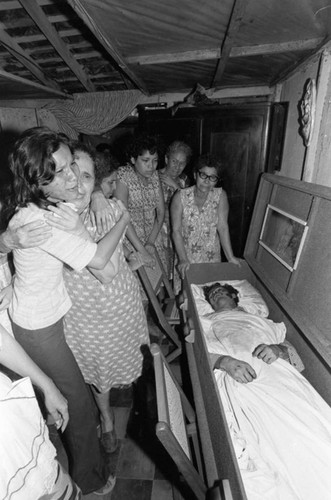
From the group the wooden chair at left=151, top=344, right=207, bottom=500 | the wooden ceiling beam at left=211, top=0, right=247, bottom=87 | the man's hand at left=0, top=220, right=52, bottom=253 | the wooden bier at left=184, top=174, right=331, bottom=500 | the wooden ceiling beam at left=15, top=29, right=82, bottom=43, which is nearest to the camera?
the wooden chair at left=151, top=344, right=207, bottom=500

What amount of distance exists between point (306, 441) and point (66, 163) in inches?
61.2

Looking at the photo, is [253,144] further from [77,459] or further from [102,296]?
[77,459]

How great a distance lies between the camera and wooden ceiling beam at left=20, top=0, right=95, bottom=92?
2219 mm

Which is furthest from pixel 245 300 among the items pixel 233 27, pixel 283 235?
pixel 233 27

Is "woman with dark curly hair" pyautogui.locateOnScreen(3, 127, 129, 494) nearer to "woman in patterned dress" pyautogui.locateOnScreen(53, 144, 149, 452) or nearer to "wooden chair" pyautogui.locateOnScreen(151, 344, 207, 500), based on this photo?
"woman in patterned dress" pyautogui.locateOnScreen(53, 144, 149, 452)

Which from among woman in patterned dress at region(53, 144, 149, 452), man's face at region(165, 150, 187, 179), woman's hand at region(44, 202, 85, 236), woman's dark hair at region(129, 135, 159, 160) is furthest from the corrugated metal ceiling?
woman's hand at region(44, 202, 85, 236)

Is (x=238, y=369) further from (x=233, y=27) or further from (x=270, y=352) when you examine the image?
(x=233, y=27)

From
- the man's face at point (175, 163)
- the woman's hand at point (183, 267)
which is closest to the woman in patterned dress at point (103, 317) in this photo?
the woman's hand at point (183, 267)

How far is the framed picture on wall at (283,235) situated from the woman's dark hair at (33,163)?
4.85 feet

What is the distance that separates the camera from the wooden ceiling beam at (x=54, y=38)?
2.22m

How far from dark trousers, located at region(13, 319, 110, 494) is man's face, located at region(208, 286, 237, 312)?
1162 millimetres

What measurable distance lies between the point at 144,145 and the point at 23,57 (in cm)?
188

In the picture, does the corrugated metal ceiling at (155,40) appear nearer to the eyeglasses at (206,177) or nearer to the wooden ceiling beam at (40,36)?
the wooden ceiling beam at (40,36)

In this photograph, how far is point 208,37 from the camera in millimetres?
2256
